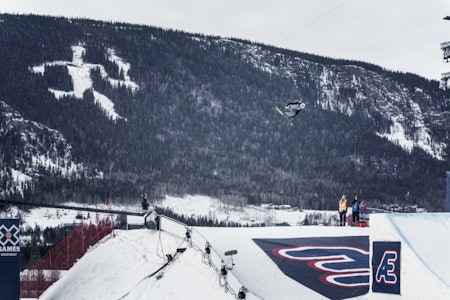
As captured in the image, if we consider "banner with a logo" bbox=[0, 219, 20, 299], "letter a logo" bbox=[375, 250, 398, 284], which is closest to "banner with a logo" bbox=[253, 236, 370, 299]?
"letter a logo" bbox=[375, 250, 398, 284]

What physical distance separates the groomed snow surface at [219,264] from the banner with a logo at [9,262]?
3550 mm

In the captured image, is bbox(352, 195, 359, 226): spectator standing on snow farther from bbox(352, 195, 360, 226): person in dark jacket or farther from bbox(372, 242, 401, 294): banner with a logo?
bbox(372, 242, 401, 294): banner with a logo

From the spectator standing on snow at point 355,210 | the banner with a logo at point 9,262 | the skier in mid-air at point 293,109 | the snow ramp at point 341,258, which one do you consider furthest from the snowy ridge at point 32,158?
the snow ramp at point 341,258

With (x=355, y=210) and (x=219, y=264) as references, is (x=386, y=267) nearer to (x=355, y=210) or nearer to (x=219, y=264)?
(x=219, y=264)

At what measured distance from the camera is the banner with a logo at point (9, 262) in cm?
3175

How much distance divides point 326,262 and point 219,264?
4663 millimetres

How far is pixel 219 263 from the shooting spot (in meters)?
28.7

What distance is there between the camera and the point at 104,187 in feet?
577

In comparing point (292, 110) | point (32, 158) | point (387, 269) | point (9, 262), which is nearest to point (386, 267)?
point (387, 269)

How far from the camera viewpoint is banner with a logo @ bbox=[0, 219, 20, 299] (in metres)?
31.8

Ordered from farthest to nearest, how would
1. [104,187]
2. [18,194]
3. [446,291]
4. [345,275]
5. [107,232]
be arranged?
1. [104,187]
2. [18,194]
3. [107,232]
4. [345,275]
5. [446,291]

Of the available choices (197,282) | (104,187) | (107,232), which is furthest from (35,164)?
(197,282)

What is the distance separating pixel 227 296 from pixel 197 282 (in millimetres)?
2038

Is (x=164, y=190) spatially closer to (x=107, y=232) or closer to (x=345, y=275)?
(x=107, y=232)
